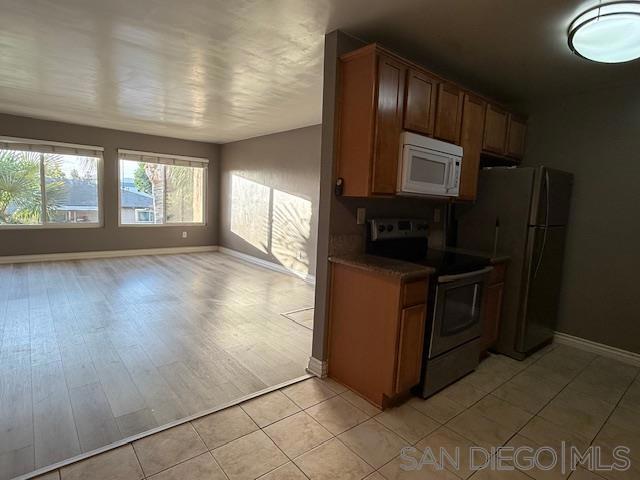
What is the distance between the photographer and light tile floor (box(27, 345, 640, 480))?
165 cm

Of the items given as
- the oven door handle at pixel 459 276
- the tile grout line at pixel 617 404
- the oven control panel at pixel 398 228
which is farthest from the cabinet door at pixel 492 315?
the tile grout line at pixel 617 404

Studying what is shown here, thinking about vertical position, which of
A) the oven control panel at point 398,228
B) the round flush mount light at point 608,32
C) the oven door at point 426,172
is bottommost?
the oven control panel at point 398,228

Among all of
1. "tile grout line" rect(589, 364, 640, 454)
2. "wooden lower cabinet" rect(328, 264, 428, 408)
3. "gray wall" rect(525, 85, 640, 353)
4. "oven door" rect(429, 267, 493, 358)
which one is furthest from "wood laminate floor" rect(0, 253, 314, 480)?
"gray wall" rect(525, 85, 640, 353)

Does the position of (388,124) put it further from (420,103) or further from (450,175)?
(450,175)

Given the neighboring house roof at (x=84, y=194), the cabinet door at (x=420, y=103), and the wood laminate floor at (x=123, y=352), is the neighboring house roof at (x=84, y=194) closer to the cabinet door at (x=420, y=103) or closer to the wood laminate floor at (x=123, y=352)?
the wood laminate floor at (x=123, y=352)

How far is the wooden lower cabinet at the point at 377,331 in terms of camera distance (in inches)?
81.7

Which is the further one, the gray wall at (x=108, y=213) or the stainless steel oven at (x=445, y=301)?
the gray wall at (x=108, y=213)

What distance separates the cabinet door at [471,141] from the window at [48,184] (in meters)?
6.21

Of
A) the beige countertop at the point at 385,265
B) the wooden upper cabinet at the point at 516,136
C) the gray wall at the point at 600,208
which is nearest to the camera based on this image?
the beige countertop at the point at 385,265

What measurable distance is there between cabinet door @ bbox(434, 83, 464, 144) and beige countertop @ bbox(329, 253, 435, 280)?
101cm

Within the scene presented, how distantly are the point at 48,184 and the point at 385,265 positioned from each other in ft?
20.9

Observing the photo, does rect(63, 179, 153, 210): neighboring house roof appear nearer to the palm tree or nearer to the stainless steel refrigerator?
Answer: the palm tree

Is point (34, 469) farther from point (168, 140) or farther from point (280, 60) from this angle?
point (168, 140)

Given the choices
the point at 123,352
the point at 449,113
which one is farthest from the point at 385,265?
the point at 123,352
